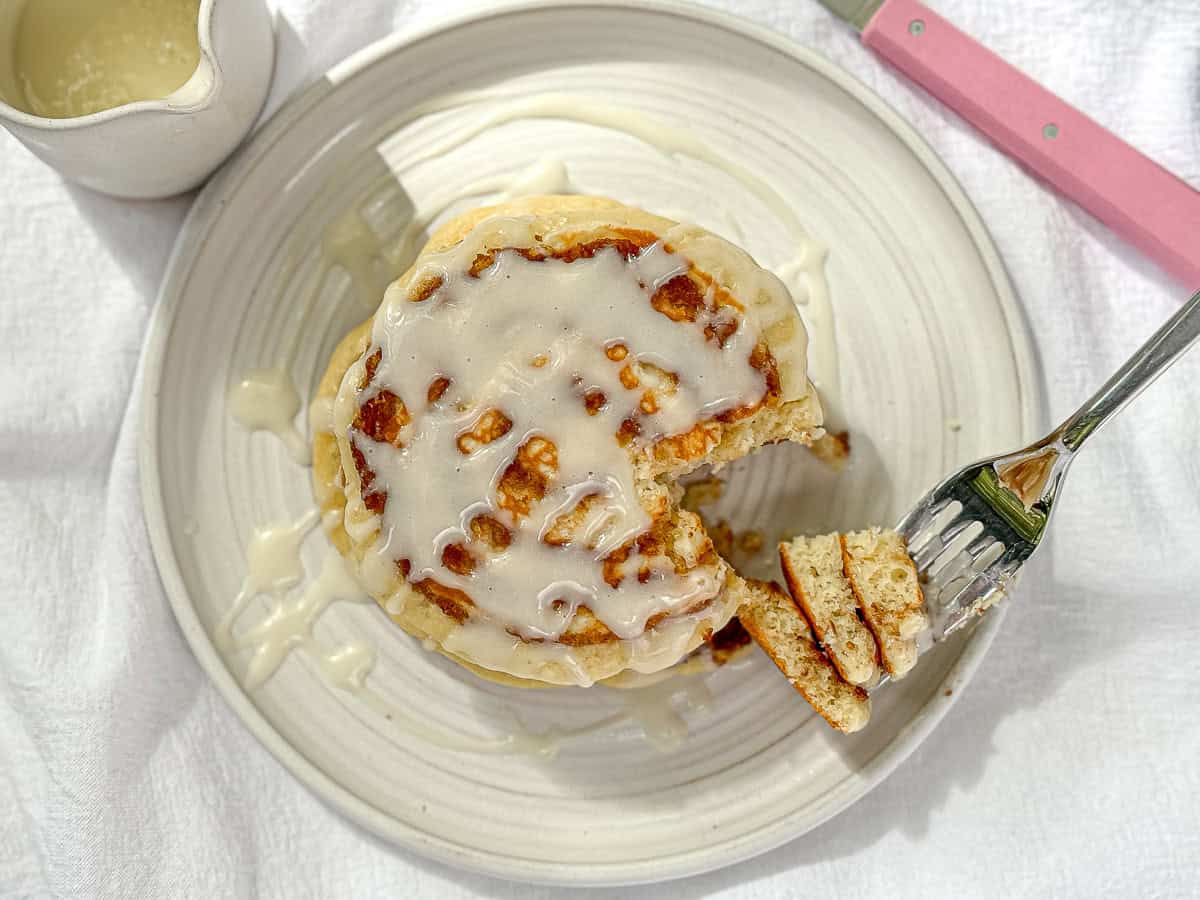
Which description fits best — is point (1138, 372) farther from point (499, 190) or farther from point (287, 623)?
point (287, 623)

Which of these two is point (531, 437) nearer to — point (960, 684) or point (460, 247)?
point (460, 247)

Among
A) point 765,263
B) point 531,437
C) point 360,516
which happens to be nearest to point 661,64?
point 765,263

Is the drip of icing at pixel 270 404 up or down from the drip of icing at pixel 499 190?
down

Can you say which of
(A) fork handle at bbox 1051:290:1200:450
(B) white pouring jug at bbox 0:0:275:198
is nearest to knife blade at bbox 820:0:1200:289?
(A) fork handle at bbox 1051:290:1200:450

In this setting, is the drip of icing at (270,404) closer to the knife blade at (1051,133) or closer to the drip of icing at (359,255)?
the drip of icing at (359,255)

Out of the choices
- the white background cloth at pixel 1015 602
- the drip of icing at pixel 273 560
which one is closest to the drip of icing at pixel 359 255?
the white background cloth at pixel 1015 602

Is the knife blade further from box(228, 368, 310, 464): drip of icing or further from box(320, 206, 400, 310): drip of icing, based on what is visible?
box(228, 368, 310, 464): drip of icing
